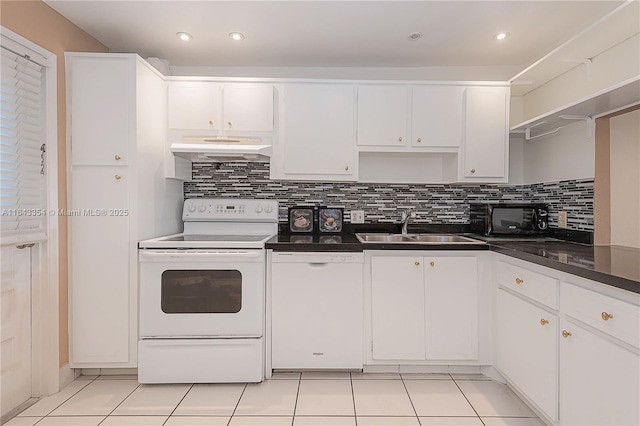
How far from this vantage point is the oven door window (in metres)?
2.10

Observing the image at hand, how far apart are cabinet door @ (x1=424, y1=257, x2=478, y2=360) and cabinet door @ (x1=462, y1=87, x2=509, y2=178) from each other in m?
0.76

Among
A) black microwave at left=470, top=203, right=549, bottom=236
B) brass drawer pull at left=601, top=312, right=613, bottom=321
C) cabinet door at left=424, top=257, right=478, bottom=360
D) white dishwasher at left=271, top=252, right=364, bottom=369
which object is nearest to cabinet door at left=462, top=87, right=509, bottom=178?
→ black microwave at left=470, top=203, right=549, bottom=236

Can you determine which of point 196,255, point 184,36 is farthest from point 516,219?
point 184,36

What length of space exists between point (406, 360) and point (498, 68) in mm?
→ 2411

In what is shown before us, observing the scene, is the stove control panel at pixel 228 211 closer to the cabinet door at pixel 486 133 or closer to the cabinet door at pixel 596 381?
the cabinet door at pixel 486 133

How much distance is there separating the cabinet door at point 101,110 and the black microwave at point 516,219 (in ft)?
8.26

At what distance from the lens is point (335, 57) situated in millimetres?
2639

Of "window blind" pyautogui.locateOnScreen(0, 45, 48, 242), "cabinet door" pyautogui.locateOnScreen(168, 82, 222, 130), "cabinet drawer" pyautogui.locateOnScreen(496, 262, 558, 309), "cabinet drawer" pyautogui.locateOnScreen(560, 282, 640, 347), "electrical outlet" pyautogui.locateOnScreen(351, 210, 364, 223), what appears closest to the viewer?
"cabinet drawer" pyautogui.locateOnScreen(560, 282, 640, 347)

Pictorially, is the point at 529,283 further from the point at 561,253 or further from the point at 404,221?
the point at 404,221

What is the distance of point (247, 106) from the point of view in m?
2.48

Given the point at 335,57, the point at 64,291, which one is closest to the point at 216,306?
the point at 64,291

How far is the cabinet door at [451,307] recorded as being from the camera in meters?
2.18

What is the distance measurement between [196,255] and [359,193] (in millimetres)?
1391

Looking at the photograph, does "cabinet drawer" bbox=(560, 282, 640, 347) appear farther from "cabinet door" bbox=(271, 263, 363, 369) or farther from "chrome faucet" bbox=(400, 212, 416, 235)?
"chrome faucet" bbox=(400, 212, 416, 235)
